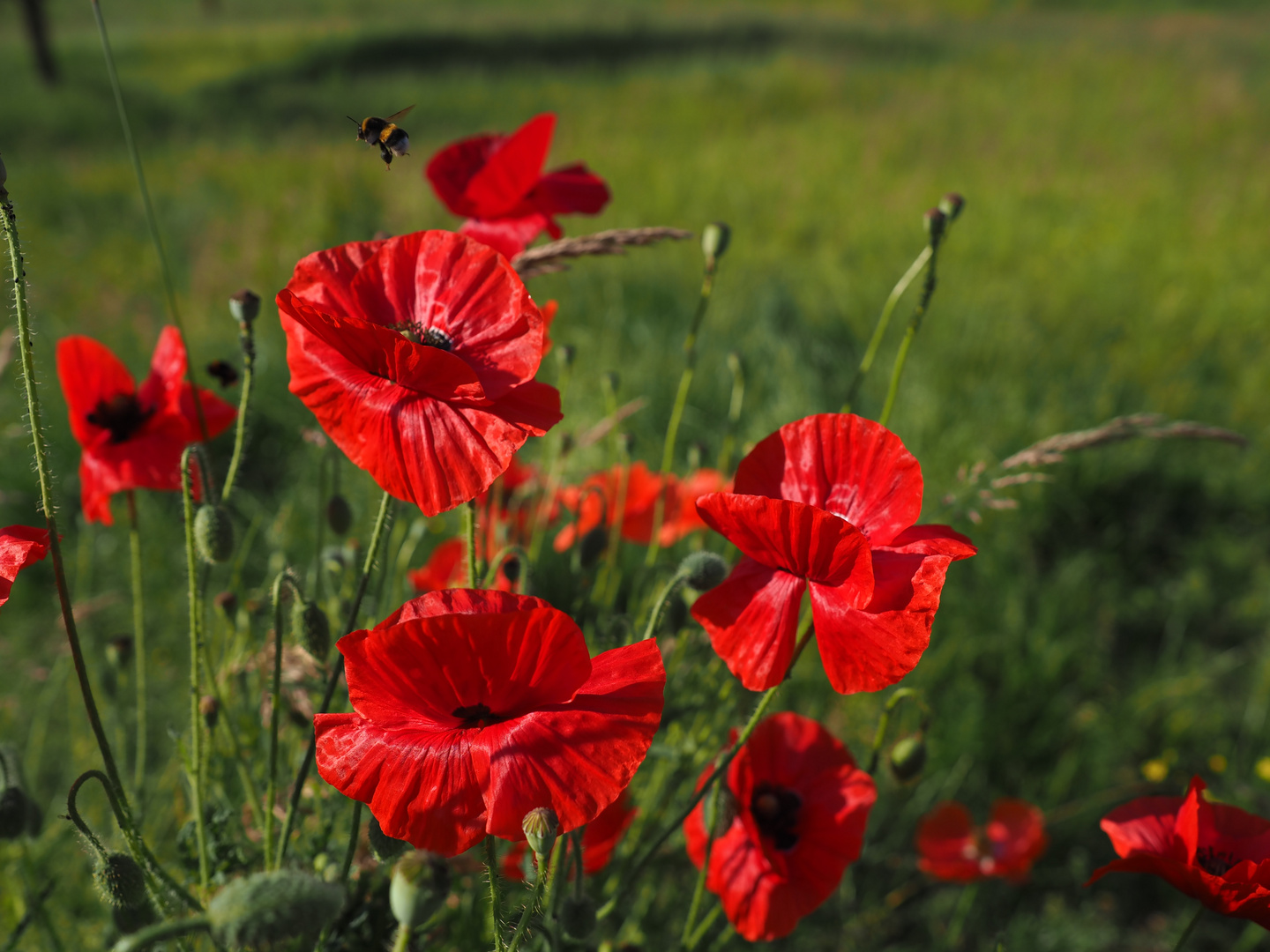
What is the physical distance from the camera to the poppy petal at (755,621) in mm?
838

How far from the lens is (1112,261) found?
461 cm

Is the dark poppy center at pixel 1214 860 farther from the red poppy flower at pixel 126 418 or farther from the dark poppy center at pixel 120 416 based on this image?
the dark poppy center at pixel 120 416

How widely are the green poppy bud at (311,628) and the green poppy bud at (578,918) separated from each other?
1.16 feet

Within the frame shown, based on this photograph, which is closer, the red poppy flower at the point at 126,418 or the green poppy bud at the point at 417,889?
the green poppy bud at the point at 417,889

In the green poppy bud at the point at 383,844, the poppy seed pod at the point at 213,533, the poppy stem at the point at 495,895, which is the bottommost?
the green poppy bud at the point at 383,844

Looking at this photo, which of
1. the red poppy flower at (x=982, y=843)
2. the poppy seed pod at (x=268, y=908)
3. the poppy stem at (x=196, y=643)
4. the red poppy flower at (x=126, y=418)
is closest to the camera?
the poppy seed pod at (x=268, y=908)

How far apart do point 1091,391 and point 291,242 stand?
4.02 m

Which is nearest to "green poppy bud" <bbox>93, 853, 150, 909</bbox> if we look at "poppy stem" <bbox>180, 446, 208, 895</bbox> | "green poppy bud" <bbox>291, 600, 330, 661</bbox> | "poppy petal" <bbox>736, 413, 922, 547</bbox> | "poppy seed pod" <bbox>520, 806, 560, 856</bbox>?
"poppy stem" <bbox>180, 446, 208, 895</bbox>

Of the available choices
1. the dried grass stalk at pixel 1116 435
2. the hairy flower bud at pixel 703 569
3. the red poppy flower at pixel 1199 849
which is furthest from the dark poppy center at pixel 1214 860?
the hairy flower bud at pixel 703 569

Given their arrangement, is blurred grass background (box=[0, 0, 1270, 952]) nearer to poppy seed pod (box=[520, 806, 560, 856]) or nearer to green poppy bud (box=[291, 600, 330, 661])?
green poppy bud (box=[291, 600, 330, 661])

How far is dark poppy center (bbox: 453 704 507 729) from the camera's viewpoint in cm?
80

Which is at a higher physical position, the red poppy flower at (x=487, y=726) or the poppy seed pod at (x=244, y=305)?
the poppy seed pod at (x=244, y=305)

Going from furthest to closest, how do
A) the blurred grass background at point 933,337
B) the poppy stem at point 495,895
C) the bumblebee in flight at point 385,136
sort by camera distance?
the blurred grass background at point 933,337
the bumblebee in flight at point 385,136
the poppy stem at point 495,895

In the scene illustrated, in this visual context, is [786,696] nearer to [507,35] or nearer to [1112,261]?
[1112,261]
